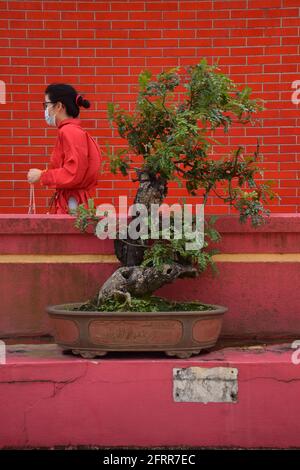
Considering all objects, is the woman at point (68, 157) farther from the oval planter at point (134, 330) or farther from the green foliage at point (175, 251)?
the oval planter at point (134, 330)

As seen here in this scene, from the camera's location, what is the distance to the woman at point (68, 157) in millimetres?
4859

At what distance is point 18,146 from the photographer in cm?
645

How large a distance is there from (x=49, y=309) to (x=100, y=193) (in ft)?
8.31

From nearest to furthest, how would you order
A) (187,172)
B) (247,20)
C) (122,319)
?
(122,319)
(187,172)
(247,20)

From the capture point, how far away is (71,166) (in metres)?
4.87

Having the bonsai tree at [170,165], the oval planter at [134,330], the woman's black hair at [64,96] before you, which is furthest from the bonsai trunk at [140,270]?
the woman's black hair at [64,96]

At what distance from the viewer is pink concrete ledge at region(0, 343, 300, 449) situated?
3.92m

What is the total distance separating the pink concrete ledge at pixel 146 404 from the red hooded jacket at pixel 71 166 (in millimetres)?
1253

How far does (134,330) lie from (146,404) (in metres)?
0.37

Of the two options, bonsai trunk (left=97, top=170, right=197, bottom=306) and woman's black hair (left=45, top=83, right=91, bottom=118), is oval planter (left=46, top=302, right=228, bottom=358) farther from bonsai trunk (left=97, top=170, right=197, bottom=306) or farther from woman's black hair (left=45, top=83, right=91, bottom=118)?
woman's black hair (left=45, top=83, right=91, bottom=118)

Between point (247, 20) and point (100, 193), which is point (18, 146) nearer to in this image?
point (100, 193)

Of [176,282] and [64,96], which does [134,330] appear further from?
[64,96]

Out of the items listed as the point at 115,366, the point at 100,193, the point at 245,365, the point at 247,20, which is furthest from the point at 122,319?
the point at 247,20

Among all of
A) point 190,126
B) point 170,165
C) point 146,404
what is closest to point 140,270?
point 170,165
